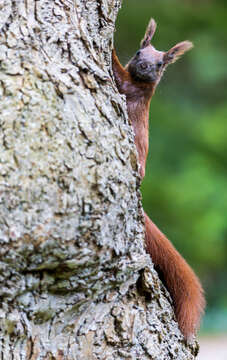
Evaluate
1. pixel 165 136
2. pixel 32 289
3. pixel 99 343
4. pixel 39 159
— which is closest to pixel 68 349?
pixel 99 343

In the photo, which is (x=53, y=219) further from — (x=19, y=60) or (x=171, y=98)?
(x=171, y=98)

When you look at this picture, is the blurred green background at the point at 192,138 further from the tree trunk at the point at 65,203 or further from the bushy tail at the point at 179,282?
the tree trunk at the point at 65,203

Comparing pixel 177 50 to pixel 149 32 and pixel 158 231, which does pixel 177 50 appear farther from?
pixel 158 231

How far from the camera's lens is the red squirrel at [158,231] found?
168 centimetres

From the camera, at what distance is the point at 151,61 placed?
Result: 87.0 inches

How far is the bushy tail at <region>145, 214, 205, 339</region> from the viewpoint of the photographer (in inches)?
64.9

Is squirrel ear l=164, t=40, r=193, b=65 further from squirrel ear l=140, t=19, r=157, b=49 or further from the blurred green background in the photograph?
the blurred green background

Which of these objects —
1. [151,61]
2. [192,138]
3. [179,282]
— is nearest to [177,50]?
[151,61]

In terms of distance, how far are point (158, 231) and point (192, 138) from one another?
366cm

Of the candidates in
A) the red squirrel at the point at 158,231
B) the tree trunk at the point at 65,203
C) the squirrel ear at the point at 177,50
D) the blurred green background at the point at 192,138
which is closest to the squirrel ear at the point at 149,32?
the red squirrel at the point at 158,231

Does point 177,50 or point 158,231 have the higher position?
point 177,50

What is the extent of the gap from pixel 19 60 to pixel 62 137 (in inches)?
8.1

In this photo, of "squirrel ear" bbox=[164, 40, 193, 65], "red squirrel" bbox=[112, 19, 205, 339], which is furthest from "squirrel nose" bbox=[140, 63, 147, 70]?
"squirrel ear" bbox=[164, 40, 193, 65]

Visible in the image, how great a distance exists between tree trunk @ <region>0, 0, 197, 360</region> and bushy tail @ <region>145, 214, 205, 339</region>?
17 cm
